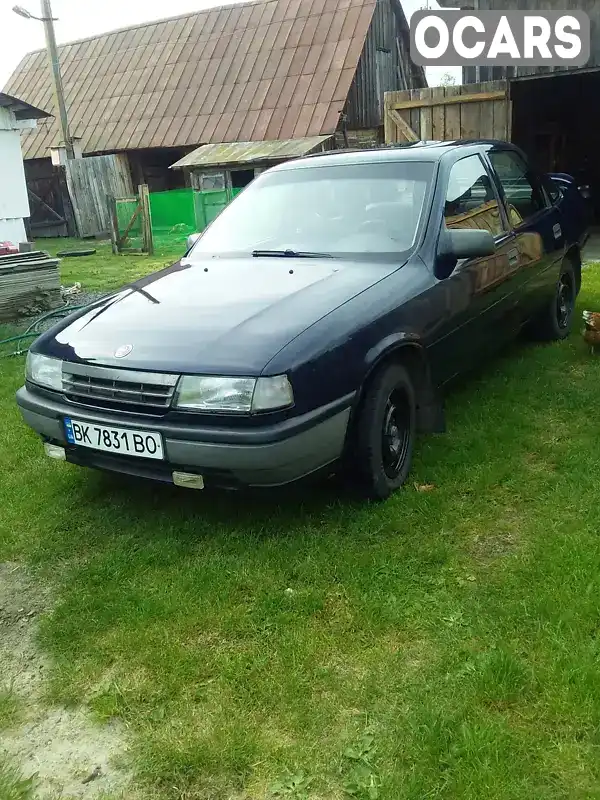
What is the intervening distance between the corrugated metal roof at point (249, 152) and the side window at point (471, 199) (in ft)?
41.1

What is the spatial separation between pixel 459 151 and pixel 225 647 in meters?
3.23

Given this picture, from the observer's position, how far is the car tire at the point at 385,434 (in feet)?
10.7

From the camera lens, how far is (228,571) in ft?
9.91

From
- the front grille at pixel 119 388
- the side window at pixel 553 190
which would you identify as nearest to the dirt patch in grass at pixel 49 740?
the front grille at pixel 119 388

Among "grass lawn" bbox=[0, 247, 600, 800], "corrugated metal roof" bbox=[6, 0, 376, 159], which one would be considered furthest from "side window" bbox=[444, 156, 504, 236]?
"corrugated metal roof" bbox=[6, 0, 376, 159]

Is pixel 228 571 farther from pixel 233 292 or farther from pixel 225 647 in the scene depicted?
pixel 233 292

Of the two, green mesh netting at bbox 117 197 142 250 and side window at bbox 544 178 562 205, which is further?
green mesh netting at bbox 117 197 142 250

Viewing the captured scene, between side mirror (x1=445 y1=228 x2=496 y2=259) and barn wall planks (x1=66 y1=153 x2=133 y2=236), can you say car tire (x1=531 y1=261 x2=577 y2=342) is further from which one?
barn wall planks (x1=66 y1=153 x2=133 y2=236)

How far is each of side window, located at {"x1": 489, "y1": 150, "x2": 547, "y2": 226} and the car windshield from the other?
1050 millimetres

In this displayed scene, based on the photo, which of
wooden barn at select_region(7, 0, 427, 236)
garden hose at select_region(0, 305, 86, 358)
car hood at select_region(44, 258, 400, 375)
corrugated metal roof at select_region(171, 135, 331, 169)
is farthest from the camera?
wooden barn at select_region(7, 0, 427, 236)

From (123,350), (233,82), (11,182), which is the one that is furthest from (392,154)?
(233,82)

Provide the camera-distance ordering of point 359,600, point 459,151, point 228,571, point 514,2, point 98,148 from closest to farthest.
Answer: point 359,600, point 228,571, point 459,151, point 514,2, point 98,148

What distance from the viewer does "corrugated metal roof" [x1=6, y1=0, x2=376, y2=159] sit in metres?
19.5


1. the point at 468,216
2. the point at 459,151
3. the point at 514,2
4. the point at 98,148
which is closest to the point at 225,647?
the point at 468,216
